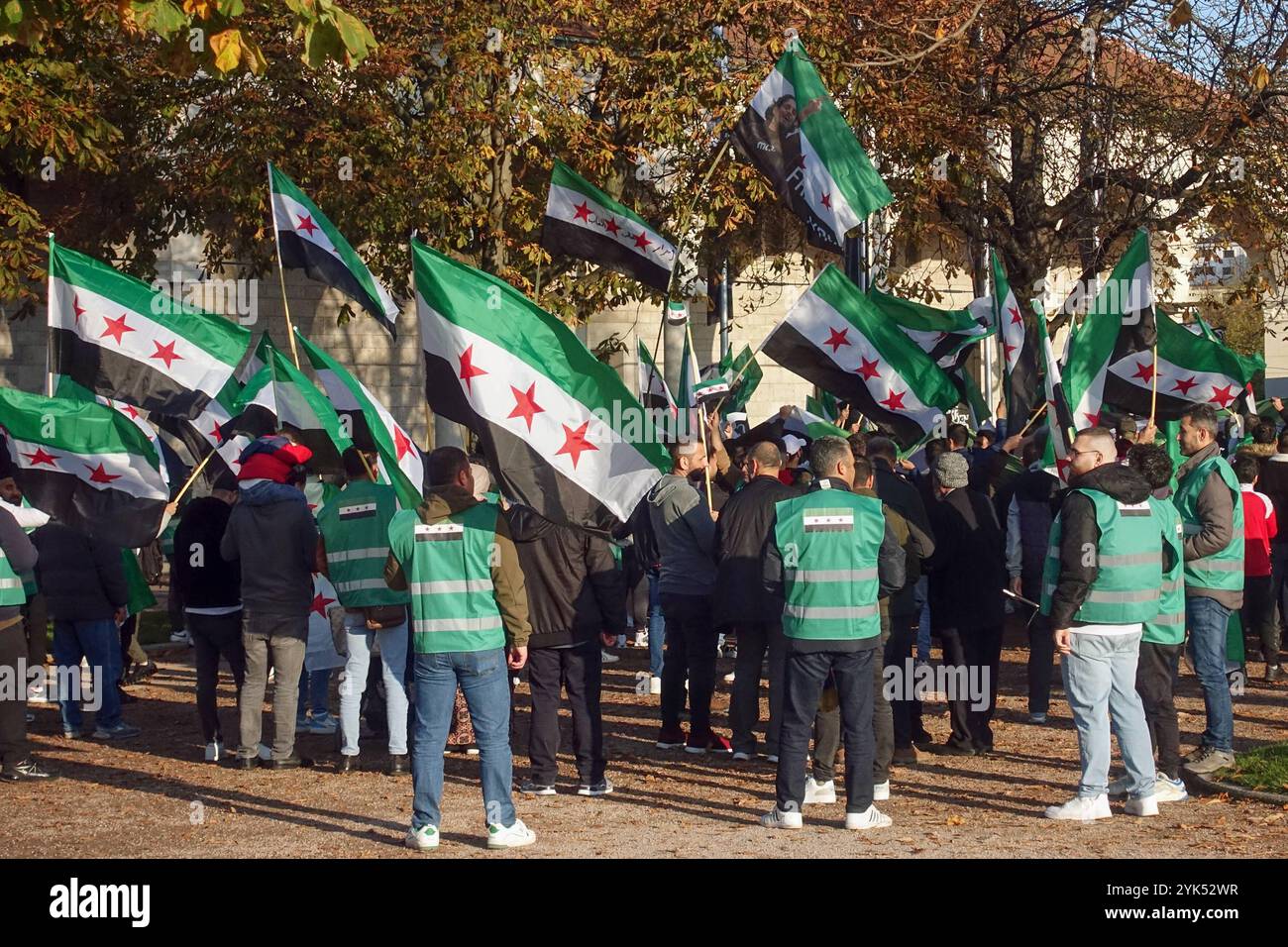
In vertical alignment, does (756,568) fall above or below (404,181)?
below

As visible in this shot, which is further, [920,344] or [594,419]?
[920,344]

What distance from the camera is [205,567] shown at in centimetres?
1058

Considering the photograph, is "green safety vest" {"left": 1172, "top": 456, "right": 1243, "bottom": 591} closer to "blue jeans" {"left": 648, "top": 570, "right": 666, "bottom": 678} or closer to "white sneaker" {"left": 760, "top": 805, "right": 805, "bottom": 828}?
"white sneaker" {"left": 760, "top": 805, "right": 805, "bottom": 828}

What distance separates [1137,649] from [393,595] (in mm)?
4280

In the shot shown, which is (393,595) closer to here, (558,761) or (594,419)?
(558,761)

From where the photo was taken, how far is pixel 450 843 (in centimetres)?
828

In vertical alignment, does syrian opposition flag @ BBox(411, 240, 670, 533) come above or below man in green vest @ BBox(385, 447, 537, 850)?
above

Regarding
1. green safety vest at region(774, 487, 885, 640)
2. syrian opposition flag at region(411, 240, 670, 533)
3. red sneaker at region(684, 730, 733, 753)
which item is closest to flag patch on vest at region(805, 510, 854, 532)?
green safety vest at region(774, 487, 885, 640)

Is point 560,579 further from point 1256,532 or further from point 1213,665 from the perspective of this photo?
point 1256,532

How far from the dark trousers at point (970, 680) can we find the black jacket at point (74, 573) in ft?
18.1

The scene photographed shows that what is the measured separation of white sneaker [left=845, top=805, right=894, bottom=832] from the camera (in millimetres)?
8500

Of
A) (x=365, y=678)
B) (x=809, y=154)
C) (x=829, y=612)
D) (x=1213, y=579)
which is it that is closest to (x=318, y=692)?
(x=365, y=678)

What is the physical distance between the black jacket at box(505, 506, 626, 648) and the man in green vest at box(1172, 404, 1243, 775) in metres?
3.30

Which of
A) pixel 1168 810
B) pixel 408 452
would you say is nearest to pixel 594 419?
pixel 408 452
